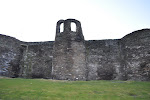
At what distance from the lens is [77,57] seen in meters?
13.7

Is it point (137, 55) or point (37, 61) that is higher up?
point (137, 55)

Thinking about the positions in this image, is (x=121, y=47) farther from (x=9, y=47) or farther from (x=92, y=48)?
(x=9, y=47)

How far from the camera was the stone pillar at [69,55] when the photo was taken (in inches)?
514

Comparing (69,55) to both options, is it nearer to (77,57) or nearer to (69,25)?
(77,57)

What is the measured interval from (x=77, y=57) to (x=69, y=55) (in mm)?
800

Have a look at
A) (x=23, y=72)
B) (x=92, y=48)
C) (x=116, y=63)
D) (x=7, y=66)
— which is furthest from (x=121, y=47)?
(x=7, y=66)

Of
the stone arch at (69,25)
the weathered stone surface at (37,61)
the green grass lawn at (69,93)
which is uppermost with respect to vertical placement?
the stone arch at (69,25)

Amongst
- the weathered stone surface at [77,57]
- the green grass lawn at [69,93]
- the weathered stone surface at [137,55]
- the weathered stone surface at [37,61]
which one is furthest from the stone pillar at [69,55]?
the green grass lawn at [69,93]

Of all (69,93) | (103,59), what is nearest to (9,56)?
(103,59)

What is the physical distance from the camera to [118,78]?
14578mm

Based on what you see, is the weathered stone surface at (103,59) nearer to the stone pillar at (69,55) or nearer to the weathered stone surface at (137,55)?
the weathered stone surface at (137,55)

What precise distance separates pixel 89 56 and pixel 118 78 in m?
3.80

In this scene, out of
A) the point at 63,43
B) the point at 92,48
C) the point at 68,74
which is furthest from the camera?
the point at 92,48

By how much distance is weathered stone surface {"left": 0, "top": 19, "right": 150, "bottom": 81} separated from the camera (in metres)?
13.3
